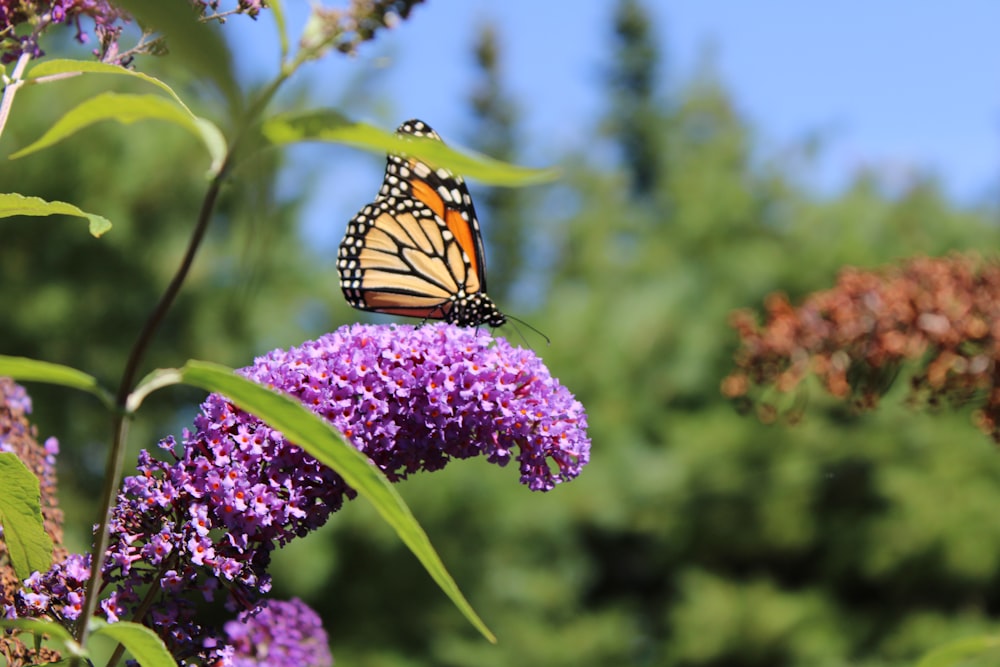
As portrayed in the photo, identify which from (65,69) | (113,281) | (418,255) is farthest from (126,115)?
(113,281)

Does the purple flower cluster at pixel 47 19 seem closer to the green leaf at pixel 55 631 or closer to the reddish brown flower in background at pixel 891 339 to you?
the green leaf at pixel 55 631

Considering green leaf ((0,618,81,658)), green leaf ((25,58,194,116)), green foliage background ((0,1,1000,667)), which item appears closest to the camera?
green leaf ((0,618,81,658))

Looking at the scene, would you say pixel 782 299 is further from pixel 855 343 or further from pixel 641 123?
pixel 641 123

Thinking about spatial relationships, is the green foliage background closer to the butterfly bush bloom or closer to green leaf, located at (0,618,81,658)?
the butterfly bush bloom

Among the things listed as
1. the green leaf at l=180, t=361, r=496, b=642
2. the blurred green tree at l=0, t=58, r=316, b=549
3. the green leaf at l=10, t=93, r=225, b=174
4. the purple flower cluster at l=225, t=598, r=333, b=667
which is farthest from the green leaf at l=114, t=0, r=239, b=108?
the blurred green tree at l=0, t=58, r=316, b=549

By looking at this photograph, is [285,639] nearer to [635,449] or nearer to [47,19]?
[47,19]

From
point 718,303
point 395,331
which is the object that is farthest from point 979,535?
point 395,331

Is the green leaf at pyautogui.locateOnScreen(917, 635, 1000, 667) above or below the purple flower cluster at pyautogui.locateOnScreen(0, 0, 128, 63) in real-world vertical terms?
below
